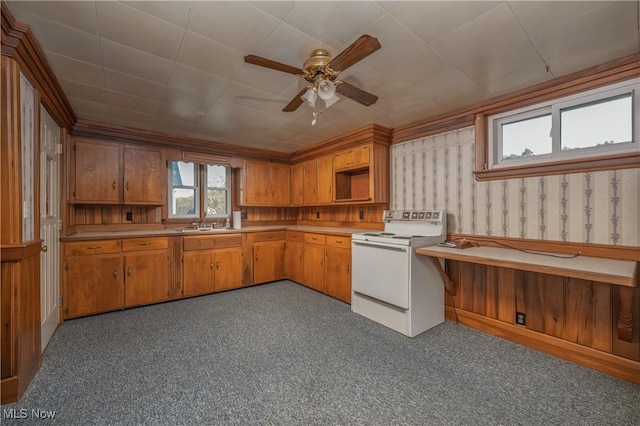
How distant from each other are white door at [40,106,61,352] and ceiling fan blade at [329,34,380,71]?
2539 mm

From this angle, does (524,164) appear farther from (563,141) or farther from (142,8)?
(142,8)

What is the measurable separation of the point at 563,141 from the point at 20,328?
4.38 meters

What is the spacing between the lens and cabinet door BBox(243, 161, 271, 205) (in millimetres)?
4668

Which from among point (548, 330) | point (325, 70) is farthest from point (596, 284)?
point (325, 70)

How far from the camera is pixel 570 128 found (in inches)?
95.0

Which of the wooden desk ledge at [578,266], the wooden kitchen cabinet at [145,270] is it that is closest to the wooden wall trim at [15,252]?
the wooden kitchen cabinet at [145,270]

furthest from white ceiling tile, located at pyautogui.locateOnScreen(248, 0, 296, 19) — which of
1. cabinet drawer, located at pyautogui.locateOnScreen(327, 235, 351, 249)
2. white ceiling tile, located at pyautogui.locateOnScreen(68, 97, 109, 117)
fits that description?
cabinet drawer, located at pyautogui.locateOnScreen(327, 235, 351, 249)

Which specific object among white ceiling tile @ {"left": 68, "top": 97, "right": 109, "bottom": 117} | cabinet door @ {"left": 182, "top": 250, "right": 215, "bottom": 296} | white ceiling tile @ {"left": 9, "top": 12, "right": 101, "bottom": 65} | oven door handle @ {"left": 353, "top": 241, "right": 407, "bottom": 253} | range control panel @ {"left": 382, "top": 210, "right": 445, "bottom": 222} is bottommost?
cabinet door @ {"left": 182, "top": 250, "right": 215, "bottom": 296}

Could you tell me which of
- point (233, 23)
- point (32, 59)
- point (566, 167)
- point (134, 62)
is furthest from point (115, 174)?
point (566, 167)

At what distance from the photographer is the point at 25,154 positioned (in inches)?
76.0

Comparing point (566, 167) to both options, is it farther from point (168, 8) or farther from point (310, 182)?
point (310, 182)

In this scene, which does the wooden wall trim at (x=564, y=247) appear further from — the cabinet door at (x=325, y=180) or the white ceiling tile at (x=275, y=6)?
the white ceiling tile at (x=275, y=6)

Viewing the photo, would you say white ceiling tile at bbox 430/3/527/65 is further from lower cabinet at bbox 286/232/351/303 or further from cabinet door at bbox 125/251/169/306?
cabinet door at bbox 125/251/169/306

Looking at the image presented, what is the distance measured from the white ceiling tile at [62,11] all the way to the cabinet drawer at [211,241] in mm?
2637
